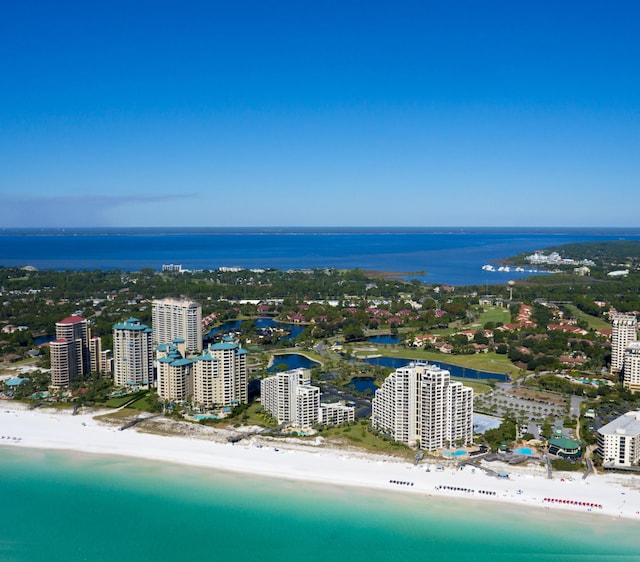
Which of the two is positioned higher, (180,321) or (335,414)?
(180,321)

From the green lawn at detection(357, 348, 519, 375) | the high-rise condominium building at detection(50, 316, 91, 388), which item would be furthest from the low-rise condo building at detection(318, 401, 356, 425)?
the high-rise condominium building at detection(50, 316, 91, 388)

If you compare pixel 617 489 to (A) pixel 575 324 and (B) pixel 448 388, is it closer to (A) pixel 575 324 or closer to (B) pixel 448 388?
(B) pixel 448 388

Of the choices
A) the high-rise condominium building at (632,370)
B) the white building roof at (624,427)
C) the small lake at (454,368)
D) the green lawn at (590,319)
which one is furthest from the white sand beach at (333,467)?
the green lawn at (590,319)

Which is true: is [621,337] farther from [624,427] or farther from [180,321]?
[180,321]

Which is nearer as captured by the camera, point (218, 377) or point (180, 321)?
point (218, 377)

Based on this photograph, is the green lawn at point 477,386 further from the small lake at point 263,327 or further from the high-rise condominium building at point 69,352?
the high-rise condominium building at point 69,352

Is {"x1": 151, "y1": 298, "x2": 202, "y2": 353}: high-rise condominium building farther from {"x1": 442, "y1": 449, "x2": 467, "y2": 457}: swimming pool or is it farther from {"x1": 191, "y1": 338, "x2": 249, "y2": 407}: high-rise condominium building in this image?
{"x1": 442, "y1": 449, "x2": 467, "y2": 457}: swimming pool

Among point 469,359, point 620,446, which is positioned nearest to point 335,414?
point 620,446
